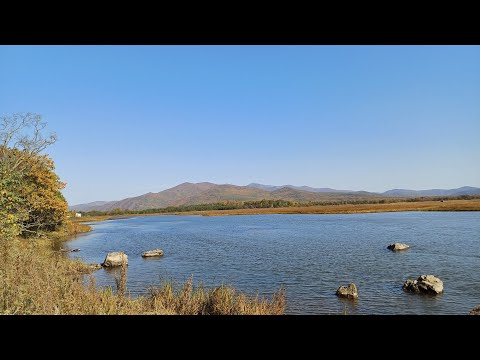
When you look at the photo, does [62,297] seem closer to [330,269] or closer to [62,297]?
[62,297]

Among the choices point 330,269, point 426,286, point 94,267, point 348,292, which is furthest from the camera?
point 94,267

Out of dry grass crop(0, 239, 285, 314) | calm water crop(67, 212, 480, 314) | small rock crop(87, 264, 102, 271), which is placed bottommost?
calm water crop(67, 212, 480, 314)

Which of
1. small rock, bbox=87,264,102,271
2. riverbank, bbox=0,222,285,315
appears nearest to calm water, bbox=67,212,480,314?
small rock, bbox=87,264,102,271

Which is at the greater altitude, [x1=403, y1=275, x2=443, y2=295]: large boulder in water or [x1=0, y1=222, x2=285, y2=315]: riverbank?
[x1=0, y1=222, x2=285, y2=315]: riverbank

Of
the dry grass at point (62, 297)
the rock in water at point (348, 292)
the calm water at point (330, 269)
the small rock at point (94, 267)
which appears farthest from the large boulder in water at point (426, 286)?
the small rock at point (94, 267)

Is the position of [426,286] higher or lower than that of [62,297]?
lower

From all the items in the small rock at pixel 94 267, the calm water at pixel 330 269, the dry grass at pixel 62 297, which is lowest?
the calm water at pixel 330 269

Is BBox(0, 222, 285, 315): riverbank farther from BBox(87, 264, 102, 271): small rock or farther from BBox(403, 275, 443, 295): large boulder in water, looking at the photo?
BBox(87, 264, 102, 271): small rock

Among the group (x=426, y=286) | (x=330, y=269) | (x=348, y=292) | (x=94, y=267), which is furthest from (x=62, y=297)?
(x=330, y=269)

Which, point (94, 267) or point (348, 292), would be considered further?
point (94, 267)

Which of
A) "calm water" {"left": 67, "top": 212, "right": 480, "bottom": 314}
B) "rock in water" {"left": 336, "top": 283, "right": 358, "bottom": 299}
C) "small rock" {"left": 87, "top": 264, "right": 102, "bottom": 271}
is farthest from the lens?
"small rock" {"left": 87, "top": 264, "right": 102, "bottom": 271}

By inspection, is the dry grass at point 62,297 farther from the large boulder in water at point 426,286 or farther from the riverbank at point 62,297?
the large boulder in water at point 426,286
